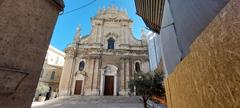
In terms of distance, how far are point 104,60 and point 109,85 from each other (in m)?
3.44

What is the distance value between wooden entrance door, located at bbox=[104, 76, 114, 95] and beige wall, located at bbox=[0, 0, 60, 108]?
45.0ft

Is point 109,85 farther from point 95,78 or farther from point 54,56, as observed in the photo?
point 54,56

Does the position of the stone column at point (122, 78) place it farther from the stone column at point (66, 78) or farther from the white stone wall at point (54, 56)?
the white stone wall at point (54, 56)

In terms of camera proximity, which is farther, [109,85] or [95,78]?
[109,85]

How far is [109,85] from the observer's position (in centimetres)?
1722

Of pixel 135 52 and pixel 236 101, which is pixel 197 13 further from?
pixel 135 52

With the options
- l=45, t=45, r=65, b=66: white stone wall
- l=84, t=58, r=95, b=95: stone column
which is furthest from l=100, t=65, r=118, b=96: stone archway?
l=45, t=45, r=65, b=66: white stone wall

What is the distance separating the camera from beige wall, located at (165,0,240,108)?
2.42ft

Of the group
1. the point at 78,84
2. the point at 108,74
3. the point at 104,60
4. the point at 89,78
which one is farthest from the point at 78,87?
the point at 104,60

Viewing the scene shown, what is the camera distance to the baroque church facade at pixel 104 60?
16.8 meters

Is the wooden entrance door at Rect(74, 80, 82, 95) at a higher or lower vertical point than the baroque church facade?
lower

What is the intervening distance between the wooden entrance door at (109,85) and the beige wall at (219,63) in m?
16.4

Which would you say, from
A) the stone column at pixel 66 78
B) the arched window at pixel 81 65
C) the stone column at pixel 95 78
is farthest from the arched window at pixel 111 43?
the stone column at pixel 66 78

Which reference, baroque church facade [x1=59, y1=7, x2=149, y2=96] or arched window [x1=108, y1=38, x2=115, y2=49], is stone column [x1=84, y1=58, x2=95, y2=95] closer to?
baroque church facade [x1=59, y1=7, x2=149, y2=96]
